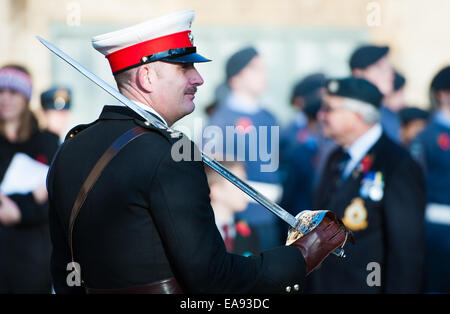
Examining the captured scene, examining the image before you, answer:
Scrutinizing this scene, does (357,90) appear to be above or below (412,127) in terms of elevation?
above

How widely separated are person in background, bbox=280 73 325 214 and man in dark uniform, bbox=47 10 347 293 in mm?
3344

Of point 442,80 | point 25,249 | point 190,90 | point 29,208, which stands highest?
point 442,80

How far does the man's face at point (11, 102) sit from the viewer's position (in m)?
5.46

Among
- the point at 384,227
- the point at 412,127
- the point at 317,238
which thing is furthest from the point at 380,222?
the point at 412,127

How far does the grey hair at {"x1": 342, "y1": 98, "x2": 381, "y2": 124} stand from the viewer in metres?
4.63

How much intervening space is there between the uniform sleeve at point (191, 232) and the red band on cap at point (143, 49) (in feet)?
1.31

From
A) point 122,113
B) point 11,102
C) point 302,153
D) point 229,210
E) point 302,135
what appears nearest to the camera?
point 122,113

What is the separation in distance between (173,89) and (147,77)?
98mm

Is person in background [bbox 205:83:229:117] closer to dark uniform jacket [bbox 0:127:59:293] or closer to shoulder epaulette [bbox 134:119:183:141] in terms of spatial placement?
dark uniform jacket [bbox 0:127:59:293]

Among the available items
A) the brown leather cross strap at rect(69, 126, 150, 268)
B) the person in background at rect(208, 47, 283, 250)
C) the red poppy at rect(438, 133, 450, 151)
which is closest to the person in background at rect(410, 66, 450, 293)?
the red poppy at rect(438, 133, 450, 151)

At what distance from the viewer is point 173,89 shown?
2676 millimetres

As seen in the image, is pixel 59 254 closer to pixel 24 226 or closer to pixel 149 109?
pixel 149 109
